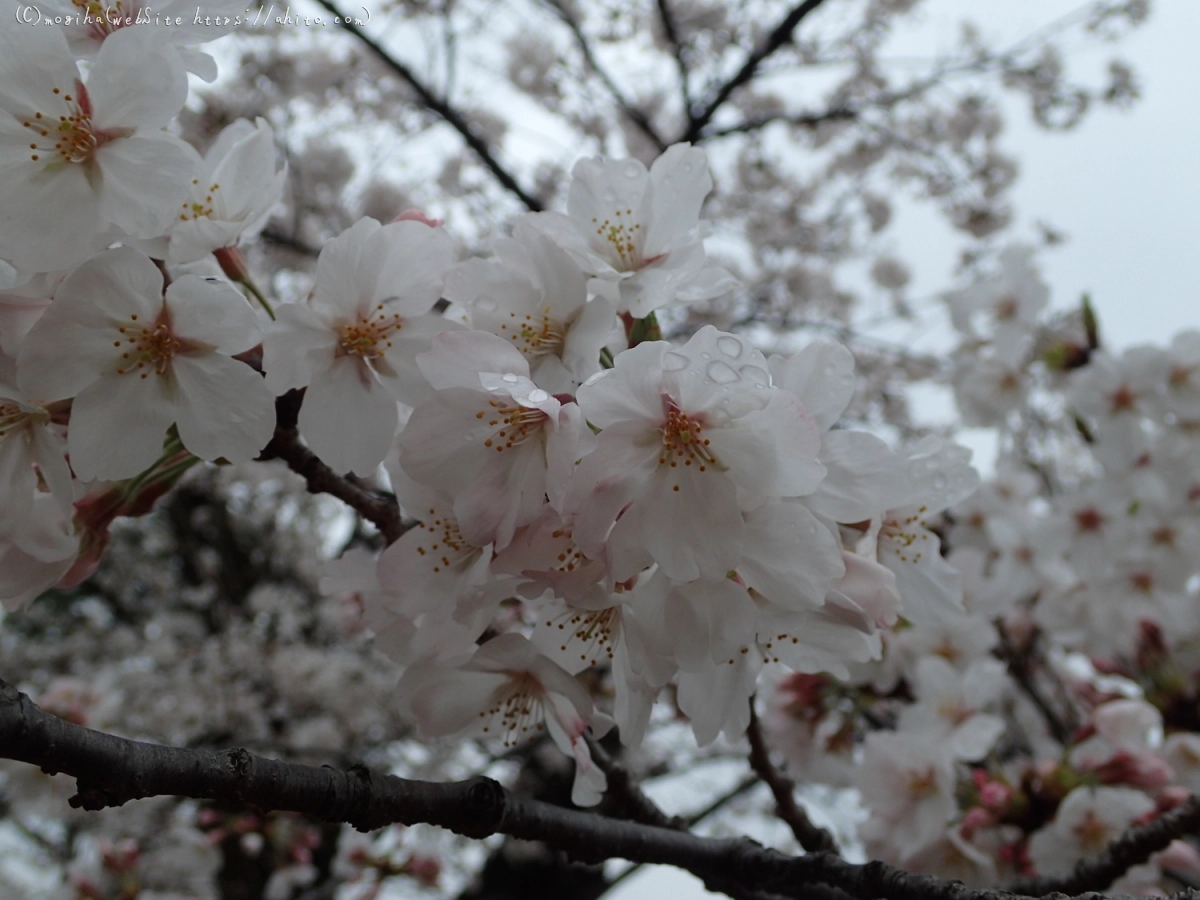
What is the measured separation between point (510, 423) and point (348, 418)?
17cm

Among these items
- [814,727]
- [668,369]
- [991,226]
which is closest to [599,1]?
[991,226]

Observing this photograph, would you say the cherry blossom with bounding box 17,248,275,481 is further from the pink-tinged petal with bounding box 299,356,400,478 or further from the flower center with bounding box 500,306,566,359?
the flower center with bounding box 500,306,566,359

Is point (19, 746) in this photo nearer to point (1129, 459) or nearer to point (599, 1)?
point (1129, 459)

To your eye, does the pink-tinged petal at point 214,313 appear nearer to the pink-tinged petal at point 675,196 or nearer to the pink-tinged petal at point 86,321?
the pink-tinged petal at point 86,321

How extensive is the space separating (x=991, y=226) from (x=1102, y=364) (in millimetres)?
4335

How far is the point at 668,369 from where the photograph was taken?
653 mm

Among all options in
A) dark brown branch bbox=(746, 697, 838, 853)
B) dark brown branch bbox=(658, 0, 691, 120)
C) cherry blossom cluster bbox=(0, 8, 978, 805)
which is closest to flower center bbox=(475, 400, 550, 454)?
cherry blossom cluster bbox=(0, 8, 978, 805)

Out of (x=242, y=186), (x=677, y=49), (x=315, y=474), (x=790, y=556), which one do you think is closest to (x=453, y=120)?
(x=677, y=49)

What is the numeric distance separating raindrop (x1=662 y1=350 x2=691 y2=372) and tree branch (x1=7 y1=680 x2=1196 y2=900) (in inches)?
17.5

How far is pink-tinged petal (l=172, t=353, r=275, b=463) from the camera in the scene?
73 centimetres

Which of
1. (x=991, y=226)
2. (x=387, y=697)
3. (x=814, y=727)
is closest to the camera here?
(x=814, y=727)

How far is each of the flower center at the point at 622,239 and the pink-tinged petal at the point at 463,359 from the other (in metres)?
0.22

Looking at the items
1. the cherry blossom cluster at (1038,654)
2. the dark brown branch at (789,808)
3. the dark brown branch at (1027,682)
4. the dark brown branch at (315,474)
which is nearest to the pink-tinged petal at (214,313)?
the dark brown branch at (315,474)

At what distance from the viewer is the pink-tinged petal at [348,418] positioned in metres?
0.76
